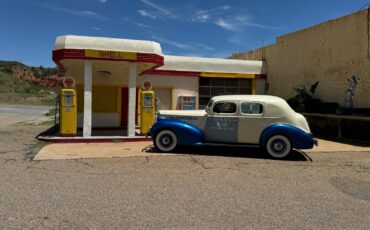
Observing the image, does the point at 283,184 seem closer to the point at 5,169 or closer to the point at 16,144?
the point at 5,169

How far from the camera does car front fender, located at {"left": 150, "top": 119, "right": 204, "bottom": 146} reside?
10016 mm

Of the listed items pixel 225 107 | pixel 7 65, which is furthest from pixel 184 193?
pixel 7 65

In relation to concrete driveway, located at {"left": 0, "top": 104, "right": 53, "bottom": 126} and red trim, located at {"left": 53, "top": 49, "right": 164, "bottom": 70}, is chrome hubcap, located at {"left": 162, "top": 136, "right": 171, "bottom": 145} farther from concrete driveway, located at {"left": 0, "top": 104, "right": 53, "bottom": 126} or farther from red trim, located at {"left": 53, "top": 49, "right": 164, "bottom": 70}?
concrete driveway, located at {"left": 0, "top": 104, "right": 53, "bottom": 126}

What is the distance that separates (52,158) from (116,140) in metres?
3.62

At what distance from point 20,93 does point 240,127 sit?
5875 cm

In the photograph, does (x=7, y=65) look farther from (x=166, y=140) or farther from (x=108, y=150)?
(x=166, y=140)

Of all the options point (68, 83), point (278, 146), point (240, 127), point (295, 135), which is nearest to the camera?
point (295, 135)

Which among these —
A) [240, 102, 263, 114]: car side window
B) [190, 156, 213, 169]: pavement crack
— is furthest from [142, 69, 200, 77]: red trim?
[190, 156, 213, 169]: pavement crack

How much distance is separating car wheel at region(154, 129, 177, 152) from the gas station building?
10.2 ft

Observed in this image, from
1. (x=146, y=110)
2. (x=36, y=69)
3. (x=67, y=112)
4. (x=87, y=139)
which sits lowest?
(x=87, y=139)

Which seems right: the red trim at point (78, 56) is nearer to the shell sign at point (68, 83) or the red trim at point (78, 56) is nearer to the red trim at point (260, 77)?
the shell sign at point (68, 83)

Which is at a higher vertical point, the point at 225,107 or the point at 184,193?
the point at 225,107

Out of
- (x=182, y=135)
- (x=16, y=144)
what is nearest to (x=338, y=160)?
(x=182, y=135)

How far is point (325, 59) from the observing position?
16.0 m
